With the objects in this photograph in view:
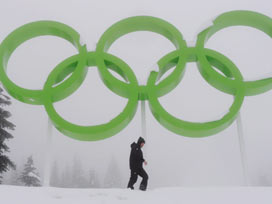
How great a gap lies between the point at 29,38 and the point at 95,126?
3739 mm

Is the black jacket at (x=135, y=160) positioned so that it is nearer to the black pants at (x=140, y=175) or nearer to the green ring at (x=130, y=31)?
the black pants at (x=140, y=175)

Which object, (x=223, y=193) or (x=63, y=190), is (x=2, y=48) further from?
(x=223, y=193)

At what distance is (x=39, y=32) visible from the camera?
9.53 m

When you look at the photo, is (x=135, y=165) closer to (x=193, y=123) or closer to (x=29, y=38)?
(x=193, y=123)

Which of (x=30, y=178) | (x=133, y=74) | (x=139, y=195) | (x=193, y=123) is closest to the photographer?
(x=139, y=195)

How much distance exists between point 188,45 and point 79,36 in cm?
324

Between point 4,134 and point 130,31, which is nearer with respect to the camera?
point 130,31

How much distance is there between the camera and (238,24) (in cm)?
960

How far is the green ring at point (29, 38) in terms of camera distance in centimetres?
849

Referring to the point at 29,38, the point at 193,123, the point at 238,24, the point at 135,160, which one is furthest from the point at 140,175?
the point at 238,24

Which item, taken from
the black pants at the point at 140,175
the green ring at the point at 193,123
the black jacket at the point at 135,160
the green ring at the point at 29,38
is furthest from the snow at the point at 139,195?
the green ring at the point at 29,38

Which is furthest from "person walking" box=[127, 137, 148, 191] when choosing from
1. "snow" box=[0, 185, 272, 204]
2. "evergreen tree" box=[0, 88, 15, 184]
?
"evergreen tree" box=[0, 88, 15, 184]

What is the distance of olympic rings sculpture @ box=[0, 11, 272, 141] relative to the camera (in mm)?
8164

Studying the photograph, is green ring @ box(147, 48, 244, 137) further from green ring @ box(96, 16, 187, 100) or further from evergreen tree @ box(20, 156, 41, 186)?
evergreen tree @ box(20, 156, 41, 186)
